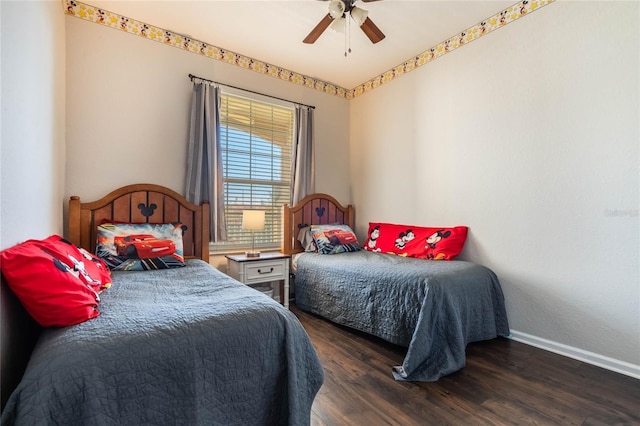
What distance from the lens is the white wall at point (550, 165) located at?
1.98m

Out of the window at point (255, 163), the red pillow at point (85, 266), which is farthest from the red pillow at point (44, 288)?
the window at point (255, 163)

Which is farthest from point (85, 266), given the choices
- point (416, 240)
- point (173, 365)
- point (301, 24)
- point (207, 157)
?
point (416, 240)

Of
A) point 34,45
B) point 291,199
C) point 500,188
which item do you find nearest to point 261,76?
point 291,199

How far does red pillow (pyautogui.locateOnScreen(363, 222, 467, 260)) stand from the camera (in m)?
2.73

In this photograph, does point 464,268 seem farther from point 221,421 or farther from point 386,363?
point 221,421

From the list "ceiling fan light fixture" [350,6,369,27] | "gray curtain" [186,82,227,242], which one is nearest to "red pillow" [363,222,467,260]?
"gray curtain" [186,82,227,242]

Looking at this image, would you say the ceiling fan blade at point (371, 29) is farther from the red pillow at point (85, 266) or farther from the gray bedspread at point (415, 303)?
the red pillow at point (85, 266)

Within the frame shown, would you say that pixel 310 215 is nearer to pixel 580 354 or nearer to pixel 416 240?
pixel 416 240

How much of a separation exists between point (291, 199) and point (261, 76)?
53.7 inches

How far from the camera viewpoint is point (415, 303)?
2066 millimetres

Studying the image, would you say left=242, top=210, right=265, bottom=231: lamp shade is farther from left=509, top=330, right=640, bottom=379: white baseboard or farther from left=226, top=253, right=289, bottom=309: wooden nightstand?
left=509, top=330, right=640, bottom=379: white baseboard

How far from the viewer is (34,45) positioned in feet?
5.00

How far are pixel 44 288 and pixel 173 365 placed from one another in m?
0.51

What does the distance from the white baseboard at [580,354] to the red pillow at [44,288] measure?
9.11 ft
